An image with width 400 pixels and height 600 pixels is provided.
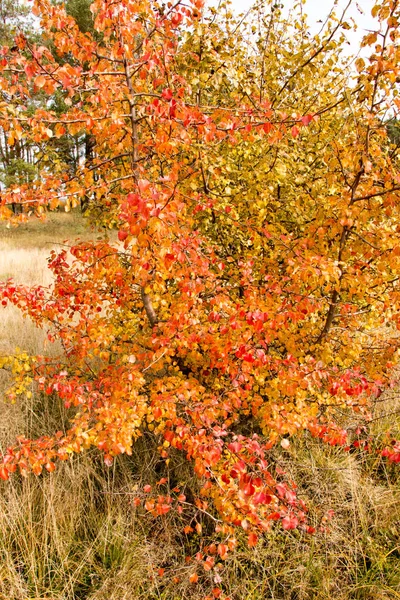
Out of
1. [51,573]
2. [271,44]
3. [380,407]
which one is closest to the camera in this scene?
[51,573]

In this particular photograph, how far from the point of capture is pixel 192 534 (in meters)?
3.19

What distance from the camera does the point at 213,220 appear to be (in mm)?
3625

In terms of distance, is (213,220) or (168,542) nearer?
(168,542)

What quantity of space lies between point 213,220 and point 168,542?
2503 millimetres

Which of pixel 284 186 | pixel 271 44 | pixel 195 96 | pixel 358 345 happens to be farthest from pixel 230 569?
pixel 271 44

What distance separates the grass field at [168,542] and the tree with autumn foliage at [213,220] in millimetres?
247

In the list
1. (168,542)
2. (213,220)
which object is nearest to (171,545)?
(168,542)

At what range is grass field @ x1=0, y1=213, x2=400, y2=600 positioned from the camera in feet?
8.97

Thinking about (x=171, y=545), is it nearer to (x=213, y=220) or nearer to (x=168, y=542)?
(x=168, y=542)

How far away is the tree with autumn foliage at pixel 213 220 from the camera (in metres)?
2.11

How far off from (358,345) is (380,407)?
1600 millimetres

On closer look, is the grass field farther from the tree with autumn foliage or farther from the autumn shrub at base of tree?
the tree with autumn foliage

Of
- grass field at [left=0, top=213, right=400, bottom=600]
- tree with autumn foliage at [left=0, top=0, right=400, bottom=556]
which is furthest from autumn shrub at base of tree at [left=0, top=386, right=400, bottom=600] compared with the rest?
tree with autumn foliage at [left=0, top=0, right=400, bottom=556]

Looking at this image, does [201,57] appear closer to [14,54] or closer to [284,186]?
[284,186]
